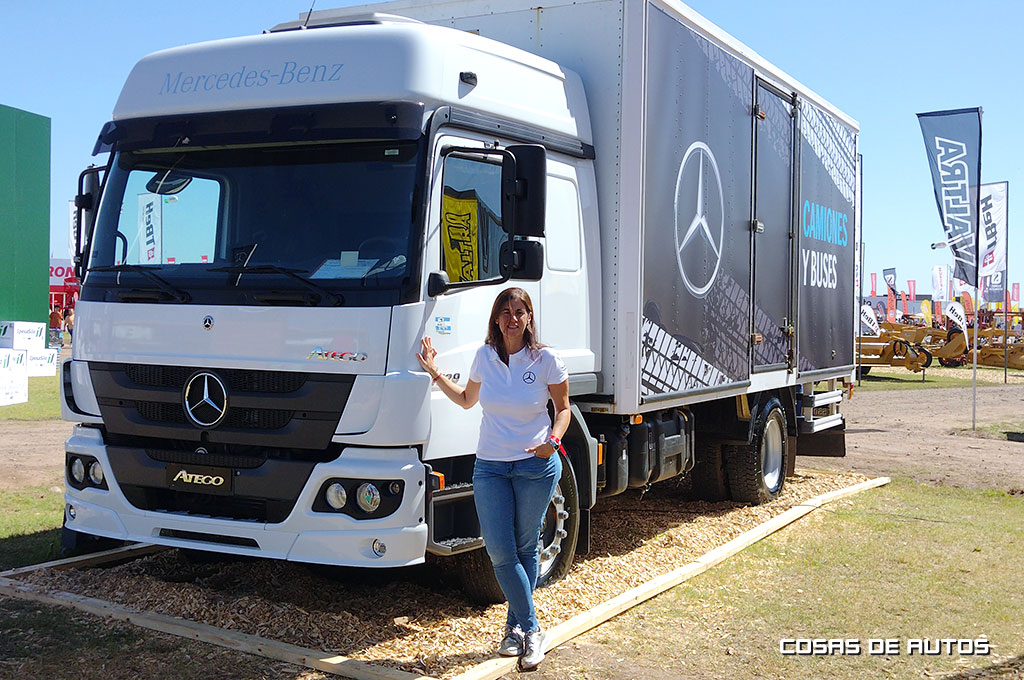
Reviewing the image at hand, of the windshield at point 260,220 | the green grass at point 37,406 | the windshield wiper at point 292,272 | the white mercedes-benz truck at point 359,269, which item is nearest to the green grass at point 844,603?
the white mercedes-benz truck at point 359,269

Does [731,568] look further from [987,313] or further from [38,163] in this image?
[987,313]

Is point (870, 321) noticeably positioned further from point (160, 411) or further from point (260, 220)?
point (160, 411)

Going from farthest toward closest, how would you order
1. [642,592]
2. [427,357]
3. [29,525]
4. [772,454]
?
[772,454] → [29,525] → [642,592] → [427,357]

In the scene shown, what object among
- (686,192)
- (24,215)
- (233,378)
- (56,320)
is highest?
(24,215)

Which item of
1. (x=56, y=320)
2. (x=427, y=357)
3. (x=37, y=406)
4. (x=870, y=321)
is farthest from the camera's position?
(x=56, y=320)

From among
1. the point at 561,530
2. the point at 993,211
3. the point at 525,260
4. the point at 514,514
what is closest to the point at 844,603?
the point at 561,530

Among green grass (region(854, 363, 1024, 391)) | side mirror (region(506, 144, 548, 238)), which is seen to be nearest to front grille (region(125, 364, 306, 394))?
side mirror (region(506, 144, 548, 238))

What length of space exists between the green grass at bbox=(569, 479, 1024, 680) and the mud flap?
2231 millimetres

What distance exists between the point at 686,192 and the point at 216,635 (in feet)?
14.4

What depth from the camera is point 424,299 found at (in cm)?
539

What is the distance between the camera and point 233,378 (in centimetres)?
557

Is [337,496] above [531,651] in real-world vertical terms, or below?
above

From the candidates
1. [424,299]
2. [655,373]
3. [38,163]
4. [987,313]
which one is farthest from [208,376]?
[987,313]

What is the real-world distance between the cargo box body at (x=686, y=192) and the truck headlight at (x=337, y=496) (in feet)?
7.22
